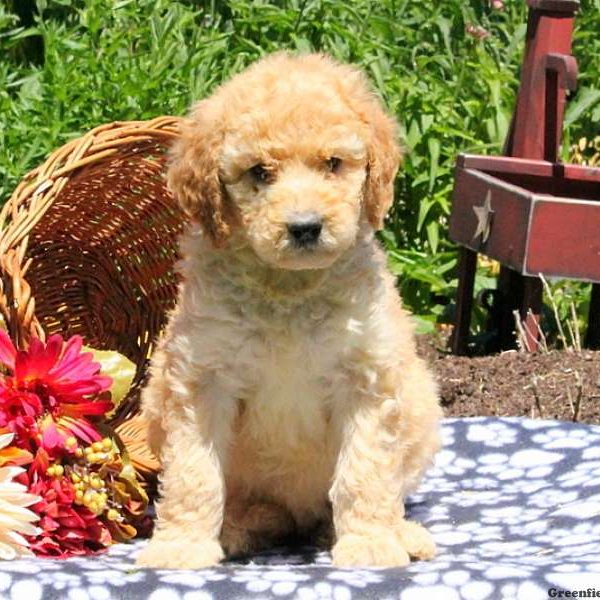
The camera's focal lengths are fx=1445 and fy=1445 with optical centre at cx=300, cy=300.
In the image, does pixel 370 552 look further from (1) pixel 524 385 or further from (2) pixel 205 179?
(1) pixel 524 385

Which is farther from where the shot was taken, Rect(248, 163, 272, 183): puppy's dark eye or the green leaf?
the green leaf

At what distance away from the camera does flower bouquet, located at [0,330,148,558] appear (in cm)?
437

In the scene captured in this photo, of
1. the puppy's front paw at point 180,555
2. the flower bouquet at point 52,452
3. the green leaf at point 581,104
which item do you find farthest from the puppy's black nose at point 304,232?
the green leaf at point 581,104

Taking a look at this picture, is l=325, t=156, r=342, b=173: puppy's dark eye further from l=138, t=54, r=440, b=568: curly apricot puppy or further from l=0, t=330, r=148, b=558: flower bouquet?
l=0, t=330, r=148, b=558: flower bouquet

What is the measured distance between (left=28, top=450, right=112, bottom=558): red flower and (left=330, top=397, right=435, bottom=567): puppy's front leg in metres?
0.79

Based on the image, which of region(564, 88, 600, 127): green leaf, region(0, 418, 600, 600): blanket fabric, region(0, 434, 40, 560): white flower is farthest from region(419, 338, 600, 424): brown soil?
region(0, 434, 40, 560): white flower

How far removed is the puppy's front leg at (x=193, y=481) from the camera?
4.34m

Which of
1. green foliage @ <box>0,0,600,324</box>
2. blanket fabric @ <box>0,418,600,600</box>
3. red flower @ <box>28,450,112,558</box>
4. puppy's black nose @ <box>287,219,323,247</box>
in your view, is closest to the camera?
blanket fabric @ <box>0,418,600,600</box>

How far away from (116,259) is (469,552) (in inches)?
83.1

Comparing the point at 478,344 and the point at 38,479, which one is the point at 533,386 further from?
the point at 38,479

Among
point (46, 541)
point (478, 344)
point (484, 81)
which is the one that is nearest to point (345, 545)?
point (46, 541)

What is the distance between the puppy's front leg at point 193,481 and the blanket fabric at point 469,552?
0.18 m

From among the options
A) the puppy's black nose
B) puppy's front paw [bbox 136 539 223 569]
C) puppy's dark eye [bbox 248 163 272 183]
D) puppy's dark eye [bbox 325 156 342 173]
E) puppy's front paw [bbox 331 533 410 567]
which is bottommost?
puppy's front paw [bbox 136 539 223 569]

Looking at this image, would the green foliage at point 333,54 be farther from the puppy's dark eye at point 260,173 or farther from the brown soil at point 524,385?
the puppy's dark eye at point 260,173
